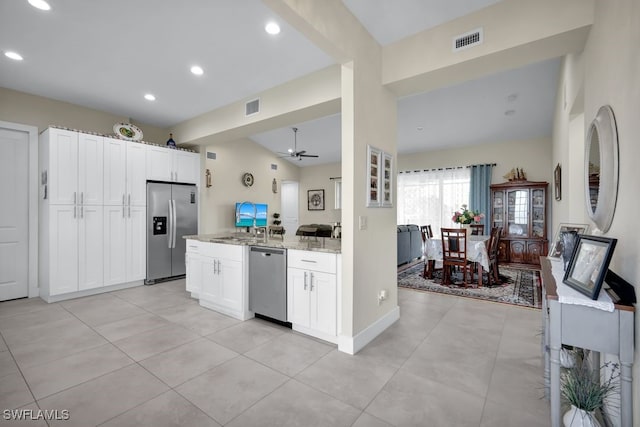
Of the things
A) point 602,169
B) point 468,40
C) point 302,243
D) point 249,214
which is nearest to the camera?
point 602,169

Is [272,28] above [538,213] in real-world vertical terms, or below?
above

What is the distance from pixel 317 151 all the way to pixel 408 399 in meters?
6.90

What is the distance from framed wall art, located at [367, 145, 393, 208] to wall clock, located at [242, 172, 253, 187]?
465 cm

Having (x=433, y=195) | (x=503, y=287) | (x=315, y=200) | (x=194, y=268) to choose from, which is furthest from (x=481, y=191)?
(x=194, y=268)

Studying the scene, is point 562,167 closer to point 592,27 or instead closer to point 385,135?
point 592,27

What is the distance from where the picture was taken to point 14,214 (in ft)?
13.3

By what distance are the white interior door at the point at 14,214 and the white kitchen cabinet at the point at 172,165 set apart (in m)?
1.57

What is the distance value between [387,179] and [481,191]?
4.70 meters

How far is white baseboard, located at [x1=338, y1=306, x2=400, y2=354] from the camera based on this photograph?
2.52 metres

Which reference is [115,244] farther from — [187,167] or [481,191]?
[481,191]

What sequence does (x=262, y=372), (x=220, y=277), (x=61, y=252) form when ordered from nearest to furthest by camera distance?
(x=262, y=372), (x=220, y=277), (x=61, y=252)

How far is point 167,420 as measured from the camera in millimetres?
1701

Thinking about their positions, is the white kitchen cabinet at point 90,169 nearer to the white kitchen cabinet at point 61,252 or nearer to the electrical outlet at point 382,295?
the white kitchen cabinet at point 61,252

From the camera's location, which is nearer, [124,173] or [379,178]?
[379,178]
